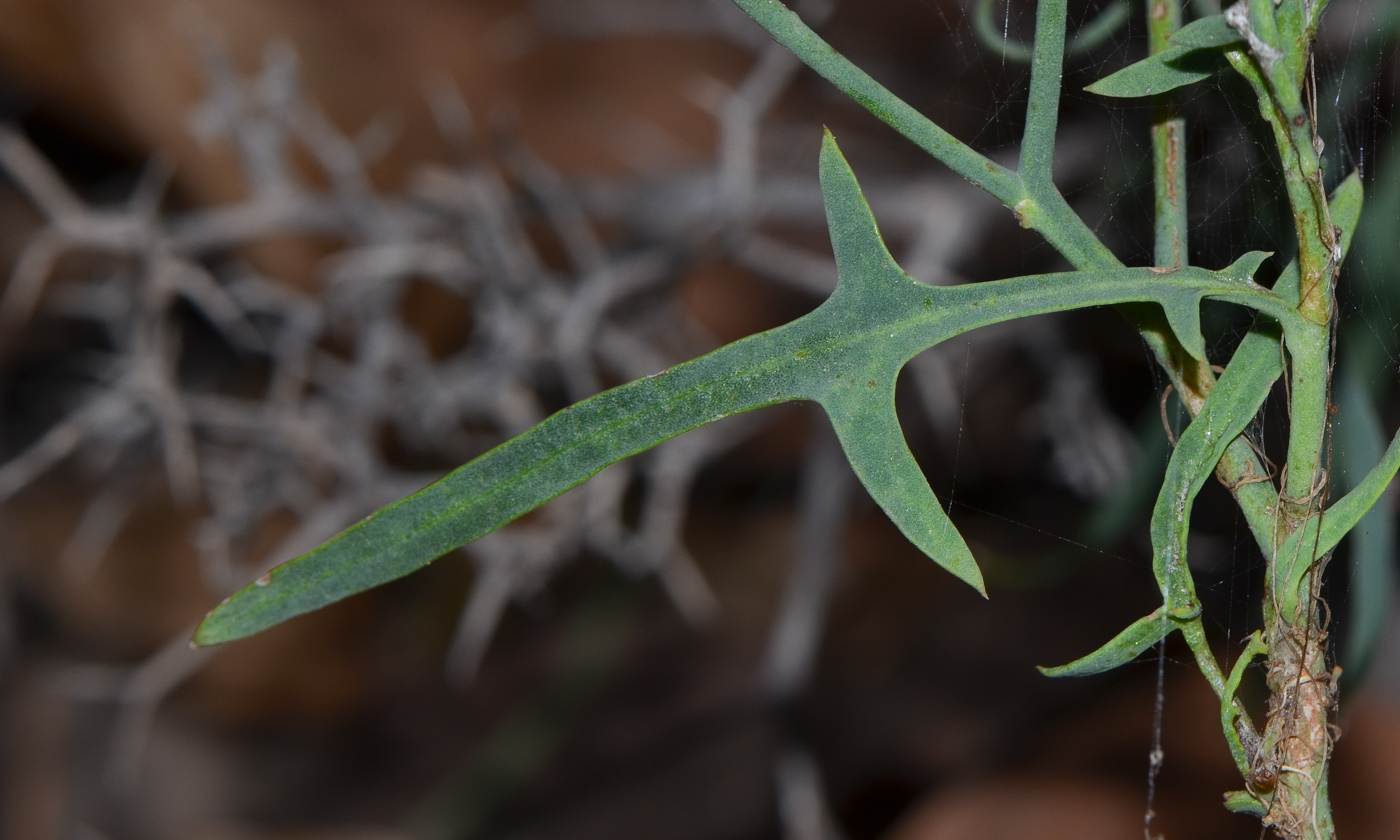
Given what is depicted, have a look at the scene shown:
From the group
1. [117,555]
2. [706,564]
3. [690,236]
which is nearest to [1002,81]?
[690,236]

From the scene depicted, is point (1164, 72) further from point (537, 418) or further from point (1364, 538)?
point (537, 418)

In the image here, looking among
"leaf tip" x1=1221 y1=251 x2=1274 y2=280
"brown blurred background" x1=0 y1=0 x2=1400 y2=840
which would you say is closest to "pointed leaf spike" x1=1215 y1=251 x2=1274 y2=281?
"leaf tip" x1=1221 y1=251 x2=1274 y2=280

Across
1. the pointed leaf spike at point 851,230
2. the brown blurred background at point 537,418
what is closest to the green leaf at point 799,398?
the pointed leaf spike at point 851,230

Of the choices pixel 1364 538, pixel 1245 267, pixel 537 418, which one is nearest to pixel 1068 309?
pixel 1245 267

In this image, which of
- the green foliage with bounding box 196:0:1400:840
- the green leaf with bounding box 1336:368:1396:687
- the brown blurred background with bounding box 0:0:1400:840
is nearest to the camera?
the green foliage with bounding box 196:0:1400:840

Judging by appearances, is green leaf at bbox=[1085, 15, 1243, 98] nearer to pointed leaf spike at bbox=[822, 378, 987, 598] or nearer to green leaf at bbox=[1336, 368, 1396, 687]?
pointed leaf spike at bbox=[822, 378, 987, 598]

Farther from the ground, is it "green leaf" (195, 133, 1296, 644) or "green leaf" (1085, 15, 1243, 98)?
"green leaf" (1085, 15, 1243, 98)
